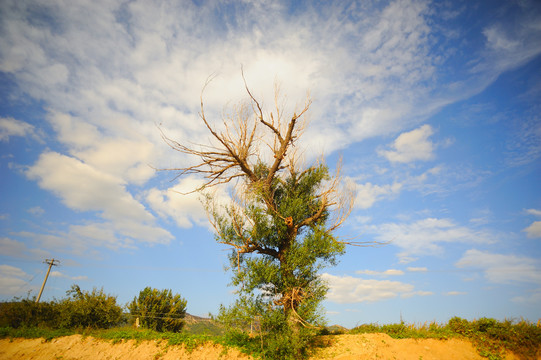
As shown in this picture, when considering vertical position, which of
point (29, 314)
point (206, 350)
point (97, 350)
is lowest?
point (97, 350)

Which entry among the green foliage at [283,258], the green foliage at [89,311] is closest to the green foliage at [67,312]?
the green foliage at [89,311]

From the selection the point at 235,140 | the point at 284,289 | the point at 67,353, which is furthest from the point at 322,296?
the point at 67,353

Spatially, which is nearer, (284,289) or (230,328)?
(230,328)

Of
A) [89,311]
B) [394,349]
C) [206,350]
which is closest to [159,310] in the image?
[89,311]

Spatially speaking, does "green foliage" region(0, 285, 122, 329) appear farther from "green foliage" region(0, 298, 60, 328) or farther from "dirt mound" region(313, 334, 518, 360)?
"dirt mound" region(313, 334, 518, 360)

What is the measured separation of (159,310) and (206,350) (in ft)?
32.4

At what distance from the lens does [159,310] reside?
20562 millimetres

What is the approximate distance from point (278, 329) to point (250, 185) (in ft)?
26.9

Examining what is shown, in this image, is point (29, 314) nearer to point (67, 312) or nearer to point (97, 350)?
point (67, 312)

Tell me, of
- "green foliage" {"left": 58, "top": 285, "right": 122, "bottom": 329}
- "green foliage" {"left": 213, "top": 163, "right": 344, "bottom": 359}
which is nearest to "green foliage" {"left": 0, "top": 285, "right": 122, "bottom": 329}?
"green foliage" {"left": 58, "top": 285, "right": 122, "bottom": 329}

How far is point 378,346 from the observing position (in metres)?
12.1

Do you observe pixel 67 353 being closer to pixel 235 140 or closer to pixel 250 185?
pixel 250 185

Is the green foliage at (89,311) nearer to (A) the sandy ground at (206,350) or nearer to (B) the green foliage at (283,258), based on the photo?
(A) the sandy ground at (206,350)

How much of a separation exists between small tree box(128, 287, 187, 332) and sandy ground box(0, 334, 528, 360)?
568cm
